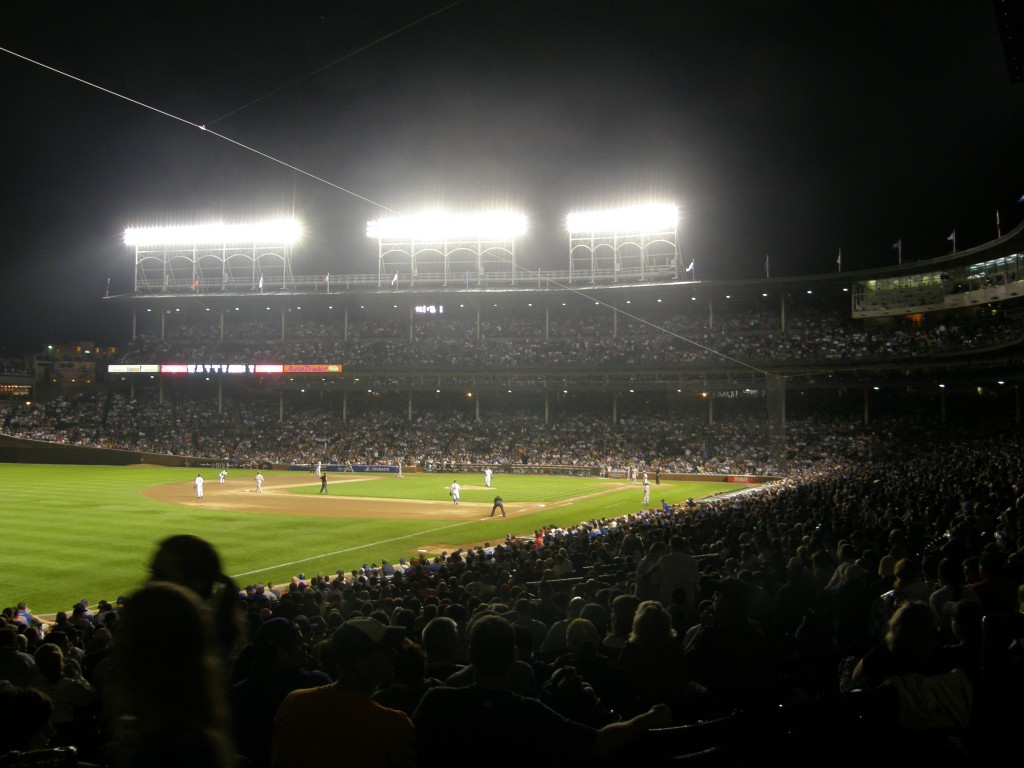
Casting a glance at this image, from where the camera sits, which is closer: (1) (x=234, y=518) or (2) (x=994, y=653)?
(2) (x=994, y=653)

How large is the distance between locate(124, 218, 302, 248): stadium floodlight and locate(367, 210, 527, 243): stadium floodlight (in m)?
8.55

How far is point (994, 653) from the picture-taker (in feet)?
11.0

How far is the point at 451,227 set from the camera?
68.5 metres

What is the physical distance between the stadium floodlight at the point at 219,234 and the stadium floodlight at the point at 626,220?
94.1 ft

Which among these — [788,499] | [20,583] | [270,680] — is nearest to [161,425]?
[20,583]

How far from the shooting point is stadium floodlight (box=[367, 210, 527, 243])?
66438 millimetres

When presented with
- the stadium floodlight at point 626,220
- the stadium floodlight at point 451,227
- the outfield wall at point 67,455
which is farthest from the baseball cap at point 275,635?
the outfield wall at point 67,455

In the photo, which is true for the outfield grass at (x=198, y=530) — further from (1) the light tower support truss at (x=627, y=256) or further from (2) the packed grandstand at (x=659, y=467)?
(1) the light tower support truss at (x=627, y=256)

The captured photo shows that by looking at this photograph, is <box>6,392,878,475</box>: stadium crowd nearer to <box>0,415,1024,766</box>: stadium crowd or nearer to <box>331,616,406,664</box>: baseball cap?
<box>0,415,1024,766</box>: stadium crowd

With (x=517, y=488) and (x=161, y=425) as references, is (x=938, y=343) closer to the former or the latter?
(x=517, y=488)

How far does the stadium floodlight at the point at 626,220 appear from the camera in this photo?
2517 inches

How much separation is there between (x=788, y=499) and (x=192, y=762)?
2161 cm

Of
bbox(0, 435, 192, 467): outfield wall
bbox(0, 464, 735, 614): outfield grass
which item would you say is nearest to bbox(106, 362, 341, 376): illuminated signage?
bbox(0, 435, 192, 467): outfield wall

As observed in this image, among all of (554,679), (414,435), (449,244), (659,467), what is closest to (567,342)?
(449,244)
